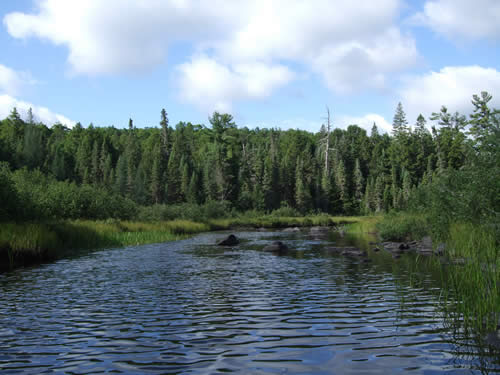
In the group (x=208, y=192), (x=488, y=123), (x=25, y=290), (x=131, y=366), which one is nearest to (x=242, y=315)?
(x=131, y=366)

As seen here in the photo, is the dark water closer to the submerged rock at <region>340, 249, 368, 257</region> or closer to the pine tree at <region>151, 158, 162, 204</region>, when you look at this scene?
the submerged rock at <region>340, 249, 368, 257</region>

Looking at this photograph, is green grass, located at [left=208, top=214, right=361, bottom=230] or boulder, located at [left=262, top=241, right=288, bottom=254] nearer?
boulder, located at [left=262, top=241, right=288, bottom=254]

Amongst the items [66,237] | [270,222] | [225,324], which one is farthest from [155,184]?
[225,324]

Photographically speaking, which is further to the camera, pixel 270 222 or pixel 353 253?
pixel 270 222

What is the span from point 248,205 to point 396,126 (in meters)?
52.5

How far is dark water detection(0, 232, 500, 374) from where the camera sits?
7.13 m

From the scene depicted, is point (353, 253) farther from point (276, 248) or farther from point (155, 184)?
point (155, 184)

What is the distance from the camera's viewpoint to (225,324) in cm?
972

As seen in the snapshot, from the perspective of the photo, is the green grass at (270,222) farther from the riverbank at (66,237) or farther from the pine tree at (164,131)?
the pine tree at (164,131)

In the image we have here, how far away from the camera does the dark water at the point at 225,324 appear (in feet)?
23.4

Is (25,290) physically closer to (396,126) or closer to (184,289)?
(184,289)

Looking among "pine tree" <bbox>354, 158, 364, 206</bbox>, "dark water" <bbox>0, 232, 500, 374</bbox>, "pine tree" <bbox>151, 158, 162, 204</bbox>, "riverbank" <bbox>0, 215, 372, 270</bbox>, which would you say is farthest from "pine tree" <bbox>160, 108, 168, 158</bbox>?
"dark water" <bbox>0, 232, 500, 374</bbox>

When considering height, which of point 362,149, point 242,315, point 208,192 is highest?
point 362,149

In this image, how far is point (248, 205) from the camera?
94.5 metres
